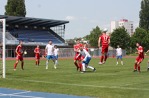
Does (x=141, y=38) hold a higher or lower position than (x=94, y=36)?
lower

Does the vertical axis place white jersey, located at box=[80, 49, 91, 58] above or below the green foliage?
below

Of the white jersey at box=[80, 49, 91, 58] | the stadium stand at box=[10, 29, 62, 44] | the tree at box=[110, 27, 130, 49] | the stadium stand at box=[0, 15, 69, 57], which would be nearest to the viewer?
the white jersey at box=[80, 49, 91, 58]

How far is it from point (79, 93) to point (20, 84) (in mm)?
3775

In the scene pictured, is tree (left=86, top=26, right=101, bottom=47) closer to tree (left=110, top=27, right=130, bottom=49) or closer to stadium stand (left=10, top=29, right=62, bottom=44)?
tree (left=110, top=27, right=130, bottom=49)

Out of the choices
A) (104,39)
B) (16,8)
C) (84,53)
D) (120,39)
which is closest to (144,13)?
(120,39)

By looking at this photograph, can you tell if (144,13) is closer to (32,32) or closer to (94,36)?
(94,36)

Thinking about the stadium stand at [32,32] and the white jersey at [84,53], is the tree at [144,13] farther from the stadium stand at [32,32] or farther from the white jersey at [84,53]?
the white jersey at [84,53]

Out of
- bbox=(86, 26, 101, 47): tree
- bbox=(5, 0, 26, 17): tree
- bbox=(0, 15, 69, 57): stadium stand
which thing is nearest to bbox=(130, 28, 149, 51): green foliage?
bbox=(0, 15, 69, 57): stadium stand

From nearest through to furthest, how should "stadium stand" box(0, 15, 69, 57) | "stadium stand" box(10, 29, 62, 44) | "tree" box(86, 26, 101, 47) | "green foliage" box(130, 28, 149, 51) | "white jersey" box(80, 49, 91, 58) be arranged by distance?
1. "white jersey" box(80, 49, 91, 58)
2. "stadium stand" box(0, 15, 69, 57)
3. "stadium stand" box(10, 29, 62, 44)
4. "green foliage" box(130, 28, 149, 51)
5. "tree" box(86, 26, 101, 47)

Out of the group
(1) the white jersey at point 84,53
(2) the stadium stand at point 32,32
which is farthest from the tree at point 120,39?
(1) the white jersey at point 84,53

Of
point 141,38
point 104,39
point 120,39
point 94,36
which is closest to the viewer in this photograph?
point 104,39

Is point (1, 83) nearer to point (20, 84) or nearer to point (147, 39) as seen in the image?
point (20, 84)

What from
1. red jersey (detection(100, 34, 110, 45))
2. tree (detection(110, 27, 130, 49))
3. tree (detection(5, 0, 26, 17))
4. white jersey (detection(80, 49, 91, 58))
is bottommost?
white jersey (detection(80, 49, 91, 58))

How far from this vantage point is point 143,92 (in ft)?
40.9
